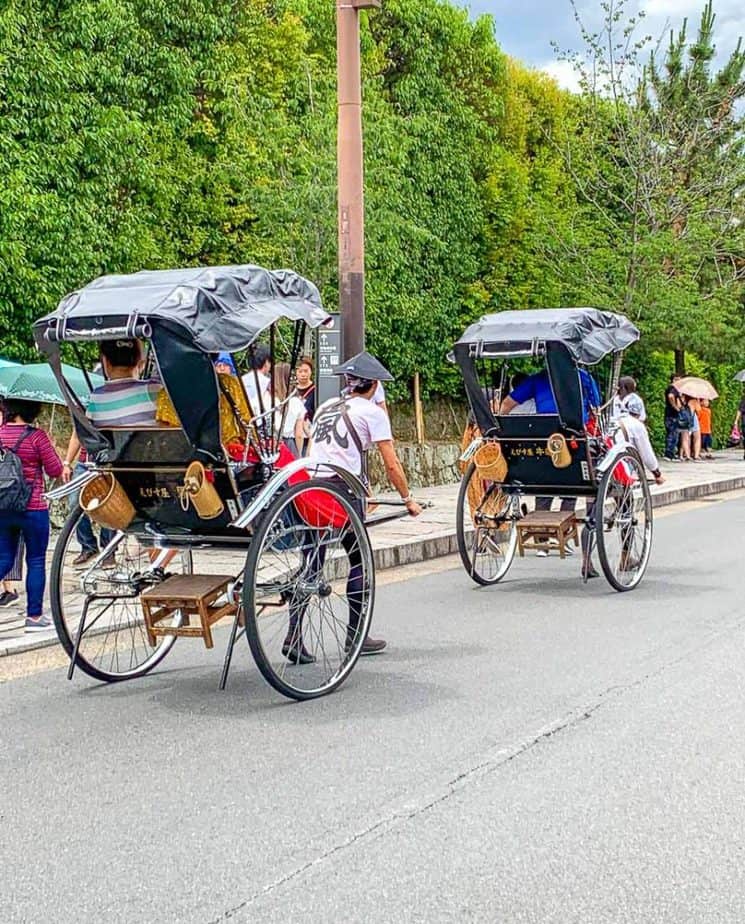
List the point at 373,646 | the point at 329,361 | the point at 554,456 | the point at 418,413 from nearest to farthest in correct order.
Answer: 1. the point at 373,646
2. the point at 554,456
3. the point at 329,361
4. the point at 418,413

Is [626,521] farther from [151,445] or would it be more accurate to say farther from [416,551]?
[151,445]

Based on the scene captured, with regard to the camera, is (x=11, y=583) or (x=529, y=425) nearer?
(x=11, y=583)

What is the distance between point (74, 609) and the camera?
31.3 ft

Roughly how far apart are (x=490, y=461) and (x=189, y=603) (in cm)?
447

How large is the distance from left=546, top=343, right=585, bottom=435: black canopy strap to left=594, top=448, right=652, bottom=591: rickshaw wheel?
49cm

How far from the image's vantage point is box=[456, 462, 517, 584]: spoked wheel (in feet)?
36.2

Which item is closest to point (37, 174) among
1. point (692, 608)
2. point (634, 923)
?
point (692, 608)

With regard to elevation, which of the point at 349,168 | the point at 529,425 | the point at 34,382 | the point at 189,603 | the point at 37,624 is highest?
the point at 349,168

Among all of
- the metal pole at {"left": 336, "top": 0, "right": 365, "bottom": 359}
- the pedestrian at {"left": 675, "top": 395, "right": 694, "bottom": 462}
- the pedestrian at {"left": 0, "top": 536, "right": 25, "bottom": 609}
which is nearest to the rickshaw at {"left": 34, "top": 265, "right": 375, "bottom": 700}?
the pedestrian at {"left": 0, "top": 536, "right": 25, "bottom": 609}

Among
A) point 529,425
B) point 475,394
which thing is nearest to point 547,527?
point 529,425

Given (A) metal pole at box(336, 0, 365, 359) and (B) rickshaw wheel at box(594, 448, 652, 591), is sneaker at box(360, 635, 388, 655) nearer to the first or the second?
(B) rickshaw wheel at box(594, 448, 652, 591)

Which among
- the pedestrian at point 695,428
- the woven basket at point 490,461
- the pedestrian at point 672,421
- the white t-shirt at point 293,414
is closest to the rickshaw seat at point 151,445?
the woven basket at point 490,461

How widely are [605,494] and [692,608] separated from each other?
120cm

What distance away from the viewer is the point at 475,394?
10.9 m
